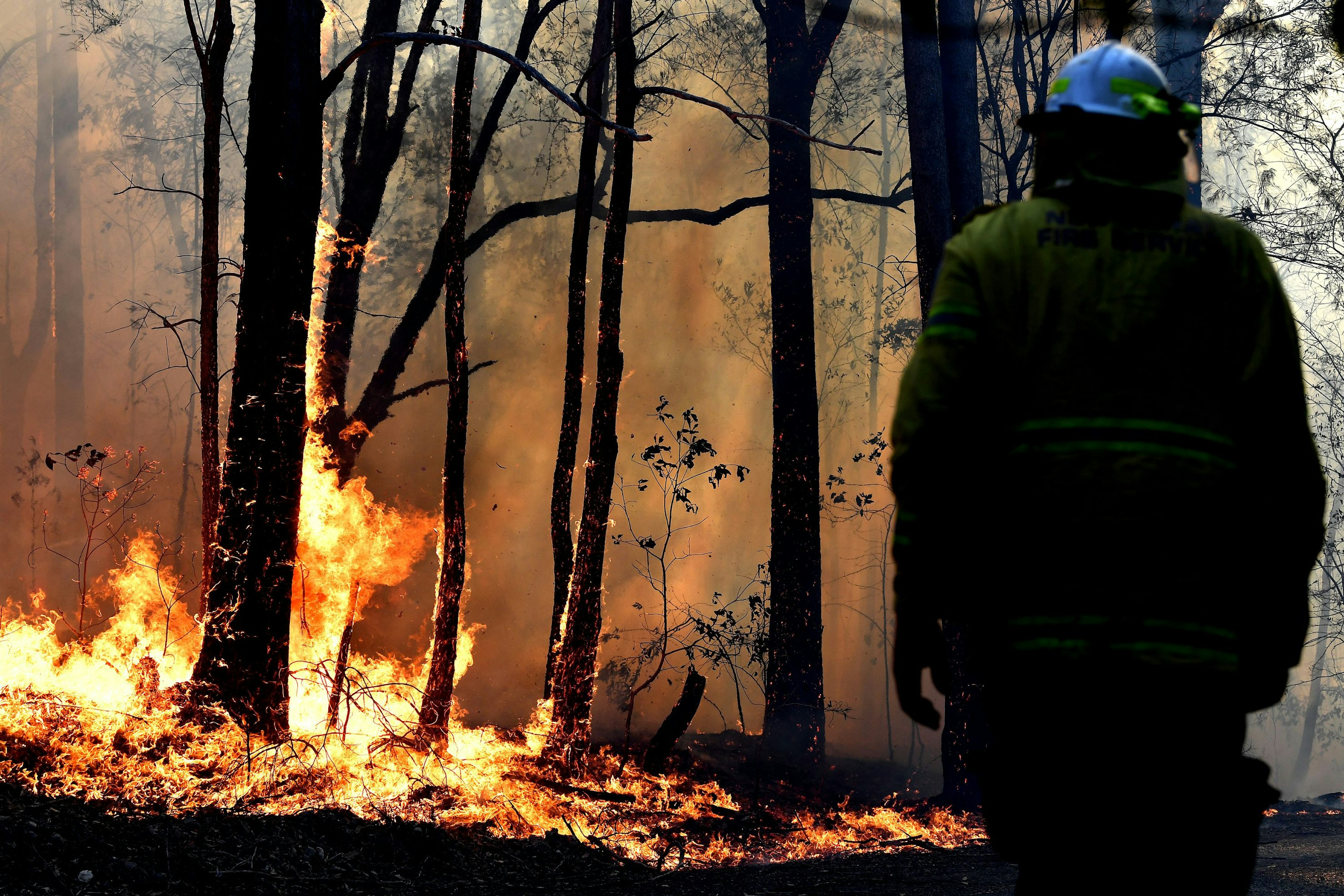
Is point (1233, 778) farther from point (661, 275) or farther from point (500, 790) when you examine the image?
point (661, 275)

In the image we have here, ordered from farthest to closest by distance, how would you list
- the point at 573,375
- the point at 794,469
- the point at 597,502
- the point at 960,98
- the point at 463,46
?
the point at 794,469 < the point at 573,375 < the point at 960,98 < the point at 597,502 < the point at 463,46

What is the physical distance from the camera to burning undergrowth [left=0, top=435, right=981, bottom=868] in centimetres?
639

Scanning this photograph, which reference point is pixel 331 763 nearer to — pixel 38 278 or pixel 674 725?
pixel 674 725

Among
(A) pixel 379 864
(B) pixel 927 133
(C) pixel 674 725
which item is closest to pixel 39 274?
(C) pixel 674 725

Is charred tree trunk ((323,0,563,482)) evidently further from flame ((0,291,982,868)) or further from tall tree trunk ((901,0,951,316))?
tall tree trunk ((901,0,951,316))

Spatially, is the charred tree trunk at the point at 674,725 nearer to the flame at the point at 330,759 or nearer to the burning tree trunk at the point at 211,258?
the flame at the point at 330,759

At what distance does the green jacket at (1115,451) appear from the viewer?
185cm

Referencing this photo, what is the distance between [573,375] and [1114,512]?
9.18 m

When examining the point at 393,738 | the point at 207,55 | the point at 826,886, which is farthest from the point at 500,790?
the point at 207,55

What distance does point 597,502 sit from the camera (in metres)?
10.2

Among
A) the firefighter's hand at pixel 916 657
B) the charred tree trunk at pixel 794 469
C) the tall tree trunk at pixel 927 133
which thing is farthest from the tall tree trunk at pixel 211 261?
the firefighter's hand at pixel 916 657

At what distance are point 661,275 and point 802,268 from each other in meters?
7.09

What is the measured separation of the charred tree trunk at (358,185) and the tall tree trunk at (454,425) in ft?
11.7

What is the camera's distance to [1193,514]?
185 cm
